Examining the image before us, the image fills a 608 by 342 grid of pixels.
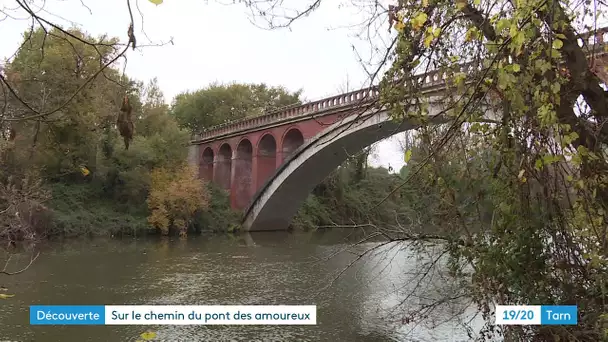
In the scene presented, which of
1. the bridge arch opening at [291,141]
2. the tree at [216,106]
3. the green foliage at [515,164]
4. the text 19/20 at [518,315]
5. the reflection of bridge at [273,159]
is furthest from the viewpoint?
the tree at [216,106]

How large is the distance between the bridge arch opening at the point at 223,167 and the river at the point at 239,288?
1191 cm

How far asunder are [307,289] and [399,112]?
6.06m

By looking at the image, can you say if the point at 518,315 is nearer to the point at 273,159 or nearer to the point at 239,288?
the point at 239,288

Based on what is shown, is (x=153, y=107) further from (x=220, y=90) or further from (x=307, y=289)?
(x=307, y=289)

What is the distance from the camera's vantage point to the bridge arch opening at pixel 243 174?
2548 cm

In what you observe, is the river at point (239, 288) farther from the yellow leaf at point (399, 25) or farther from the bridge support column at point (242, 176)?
the bridge support column at point (242, 176)

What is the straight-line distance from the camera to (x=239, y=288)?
8.77m

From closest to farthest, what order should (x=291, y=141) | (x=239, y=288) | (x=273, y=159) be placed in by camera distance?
(x=239, y=288)
(x=291, y=141)
(x=273, y=159)

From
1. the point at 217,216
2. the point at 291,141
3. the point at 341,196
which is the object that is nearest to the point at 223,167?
the point at 217,216

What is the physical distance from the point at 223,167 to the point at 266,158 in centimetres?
416

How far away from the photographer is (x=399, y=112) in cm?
318

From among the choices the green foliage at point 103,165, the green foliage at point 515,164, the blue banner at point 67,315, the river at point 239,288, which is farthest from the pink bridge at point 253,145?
the green foliage at point 515,164

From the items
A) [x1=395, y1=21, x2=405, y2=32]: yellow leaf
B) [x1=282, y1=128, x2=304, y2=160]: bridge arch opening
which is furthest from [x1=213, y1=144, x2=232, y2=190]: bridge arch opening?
[x1=395, y1=21, x2=405, y2=32]: yellow leaf

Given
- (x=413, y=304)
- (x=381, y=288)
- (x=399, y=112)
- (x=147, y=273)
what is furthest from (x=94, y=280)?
(x=399, y=112)
